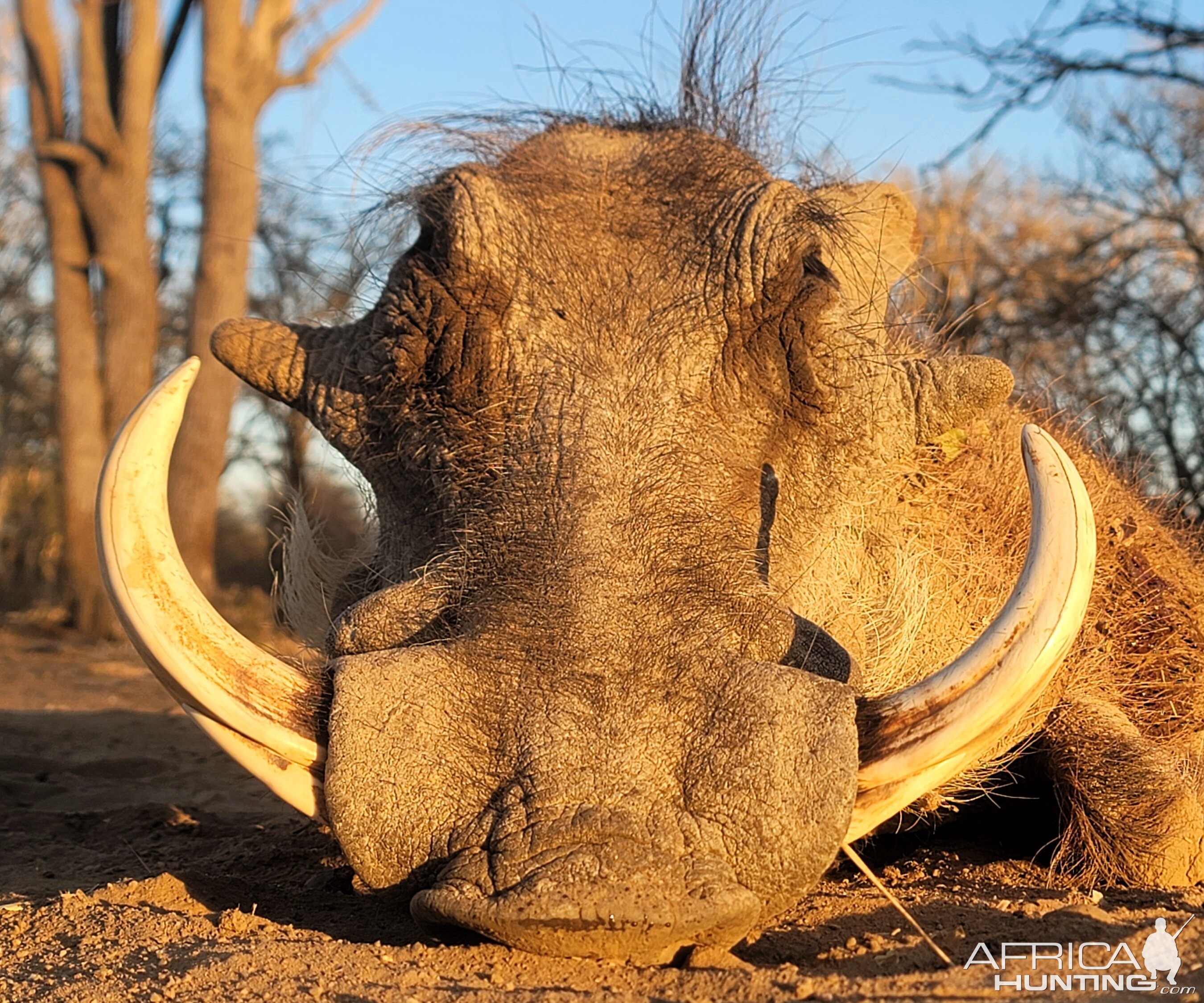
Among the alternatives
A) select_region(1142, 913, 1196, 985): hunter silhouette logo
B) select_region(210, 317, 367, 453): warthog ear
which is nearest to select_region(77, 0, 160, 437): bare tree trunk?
select_region(210, 317, 367, 453): warthog ear

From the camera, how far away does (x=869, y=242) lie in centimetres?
344

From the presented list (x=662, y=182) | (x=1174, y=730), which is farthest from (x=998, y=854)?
(x=662, y=182)

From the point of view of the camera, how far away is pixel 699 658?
228cm

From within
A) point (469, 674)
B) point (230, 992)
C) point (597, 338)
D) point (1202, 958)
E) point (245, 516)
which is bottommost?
point (245, 516)

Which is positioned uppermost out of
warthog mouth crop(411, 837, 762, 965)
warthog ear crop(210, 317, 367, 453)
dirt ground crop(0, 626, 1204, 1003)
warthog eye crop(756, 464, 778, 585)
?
warthog ear crop(210, 317, 367, 453)

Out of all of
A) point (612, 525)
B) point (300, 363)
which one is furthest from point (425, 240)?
point (612, 525)

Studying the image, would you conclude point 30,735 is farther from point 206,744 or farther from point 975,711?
point 975,711

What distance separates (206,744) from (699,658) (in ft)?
14.0

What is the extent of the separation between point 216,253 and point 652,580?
31.3 ft

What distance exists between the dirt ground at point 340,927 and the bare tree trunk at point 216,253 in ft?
21.4

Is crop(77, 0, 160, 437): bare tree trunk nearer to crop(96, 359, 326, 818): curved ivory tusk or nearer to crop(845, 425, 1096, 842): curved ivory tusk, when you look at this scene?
crop(96, 359, 326, 818): curved ivory tusk

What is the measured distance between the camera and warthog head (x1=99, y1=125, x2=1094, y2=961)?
2.15 m

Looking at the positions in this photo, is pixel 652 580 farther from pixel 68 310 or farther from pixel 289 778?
pixel 68 310

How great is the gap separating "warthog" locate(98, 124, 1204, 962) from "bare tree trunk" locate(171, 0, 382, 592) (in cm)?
791
